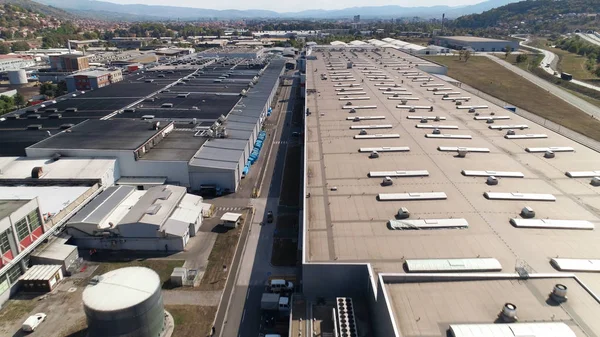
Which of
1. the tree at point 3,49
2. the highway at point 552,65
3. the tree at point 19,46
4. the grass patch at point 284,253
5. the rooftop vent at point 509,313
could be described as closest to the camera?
the rooftop vent at point 509,313

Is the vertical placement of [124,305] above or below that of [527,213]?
below

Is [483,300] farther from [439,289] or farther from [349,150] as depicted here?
[349,150]

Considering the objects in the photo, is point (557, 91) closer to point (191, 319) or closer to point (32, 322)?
point (191, 319)

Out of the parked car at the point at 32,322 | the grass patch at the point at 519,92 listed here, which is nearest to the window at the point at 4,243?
the parked car at the point at 32,322

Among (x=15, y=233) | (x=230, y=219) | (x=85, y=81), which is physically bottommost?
(x=230, y=219)

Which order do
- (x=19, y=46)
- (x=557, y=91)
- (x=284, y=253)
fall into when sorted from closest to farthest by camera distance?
(x=284, y=253), (x=557, y=91), (x=19, y=46)

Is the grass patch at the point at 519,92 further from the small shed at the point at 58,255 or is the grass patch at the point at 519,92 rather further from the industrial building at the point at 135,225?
the small shed at the point at 58,255

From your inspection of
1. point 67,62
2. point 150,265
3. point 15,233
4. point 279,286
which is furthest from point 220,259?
point 67,62
